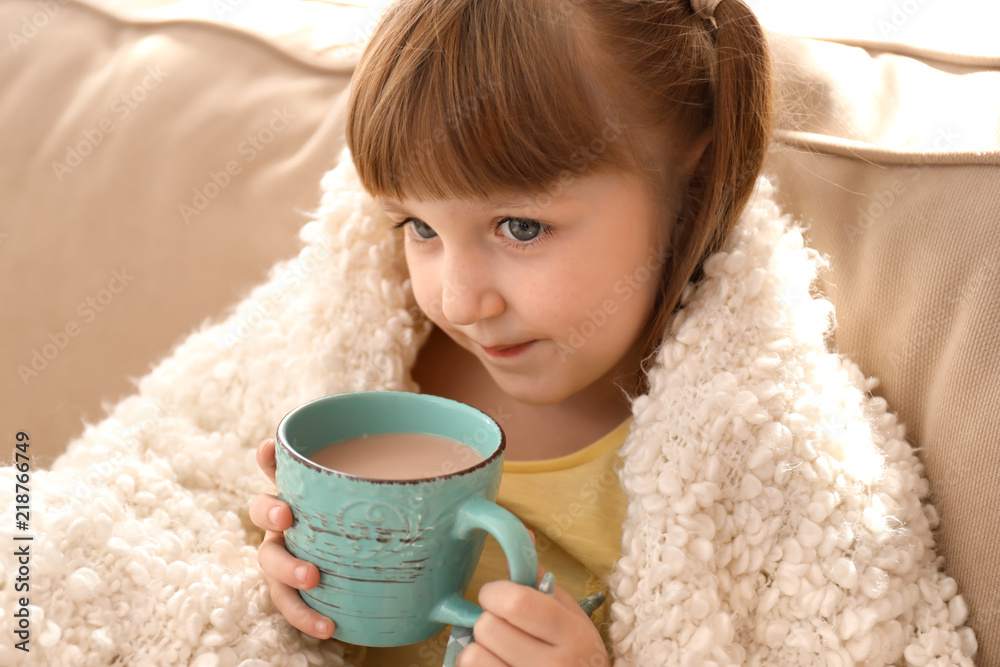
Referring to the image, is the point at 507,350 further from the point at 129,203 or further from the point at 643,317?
the point at 129,203

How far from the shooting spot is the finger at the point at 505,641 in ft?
1.93

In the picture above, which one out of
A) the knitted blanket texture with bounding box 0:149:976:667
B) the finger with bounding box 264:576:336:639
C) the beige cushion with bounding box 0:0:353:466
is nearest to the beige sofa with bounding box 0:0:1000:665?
the beige cushion with bounding box 0:0:353:466

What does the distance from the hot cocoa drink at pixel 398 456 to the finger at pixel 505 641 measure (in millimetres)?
117

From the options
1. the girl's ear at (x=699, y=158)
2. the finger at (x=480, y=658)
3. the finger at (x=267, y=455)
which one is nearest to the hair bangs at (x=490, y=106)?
the girl's ear at (x=699, y=158)

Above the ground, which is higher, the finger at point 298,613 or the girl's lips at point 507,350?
the girl's lips at point 507,350

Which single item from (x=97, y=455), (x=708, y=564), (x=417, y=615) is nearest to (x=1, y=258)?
(x=97, y=455)

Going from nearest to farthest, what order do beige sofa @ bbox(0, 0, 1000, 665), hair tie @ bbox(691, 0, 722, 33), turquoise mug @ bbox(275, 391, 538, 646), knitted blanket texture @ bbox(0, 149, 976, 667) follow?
turquoise mug @ bbox(275, 391, 538, 646) < knitted blanket texture @ bbox(0, 149, 976, 667) < hair tie @ bbox(691, 0, 722, 33) < beige sofa @ bbox(0, 0, 1000, 665)

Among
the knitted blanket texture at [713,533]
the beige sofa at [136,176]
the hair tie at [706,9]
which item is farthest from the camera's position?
the beige sofa at [136,176]

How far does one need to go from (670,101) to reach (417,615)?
533mm

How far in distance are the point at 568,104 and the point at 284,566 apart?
1.49ft

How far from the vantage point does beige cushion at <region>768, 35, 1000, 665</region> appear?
0.69m

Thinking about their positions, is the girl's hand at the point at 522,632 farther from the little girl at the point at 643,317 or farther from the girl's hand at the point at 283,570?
the girl's hand at the point at 283,570

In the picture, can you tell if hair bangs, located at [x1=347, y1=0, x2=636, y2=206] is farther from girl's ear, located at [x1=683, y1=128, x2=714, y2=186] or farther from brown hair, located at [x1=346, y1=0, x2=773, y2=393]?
girl's ear, located at [x1=683, y1=128, x2=714, y2=186]

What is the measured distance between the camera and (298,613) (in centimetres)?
65
